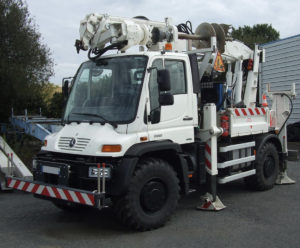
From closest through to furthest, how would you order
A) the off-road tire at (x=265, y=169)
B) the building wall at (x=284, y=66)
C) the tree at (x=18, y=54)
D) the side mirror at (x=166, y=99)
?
the side mirror at (x=166, y=99)
the off-road tire at (x=265, y=169)
the tree at (x=18, y=54)
the building wall at (x=284, y=66)

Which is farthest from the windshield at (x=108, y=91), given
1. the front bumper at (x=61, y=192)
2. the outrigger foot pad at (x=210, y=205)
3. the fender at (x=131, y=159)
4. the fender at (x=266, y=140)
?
the fender at (x=266, y=140)

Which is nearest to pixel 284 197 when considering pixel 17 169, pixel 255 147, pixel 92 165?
pixel 255 147

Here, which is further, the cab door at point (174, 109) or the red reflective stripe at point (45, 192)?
the cab door at point (174, 109)

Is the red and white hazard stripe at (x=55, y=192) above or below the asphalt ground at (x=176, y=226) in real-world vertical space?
above

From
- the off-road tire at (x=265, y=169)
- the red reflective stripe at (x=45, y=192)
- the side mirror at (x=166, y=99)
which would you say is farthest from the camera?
the off-road tire at (x=265, y=169)

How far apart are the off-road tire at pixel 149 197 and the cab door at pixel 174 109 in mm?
457

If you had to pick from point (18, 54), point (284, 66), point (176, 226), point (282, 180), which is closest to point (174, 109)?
point (176, 226)

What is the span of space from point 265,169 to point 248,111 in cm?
127

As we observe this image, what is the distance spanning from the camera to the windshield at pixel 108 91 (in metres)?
5.44

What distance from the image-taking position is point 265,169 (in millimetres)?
7848

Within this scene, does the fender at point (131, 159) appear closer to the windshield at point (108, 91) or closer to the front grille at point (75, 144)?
the windshield at point (108, 91)

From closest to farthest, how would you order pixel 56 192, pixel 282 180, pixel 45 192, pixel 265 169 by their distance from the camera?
pixel 56 192
pixel 45 192
pixel 265 169
pixel 282 180

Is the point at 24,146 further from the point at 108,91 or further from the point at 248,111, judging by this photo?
the point at 248,111

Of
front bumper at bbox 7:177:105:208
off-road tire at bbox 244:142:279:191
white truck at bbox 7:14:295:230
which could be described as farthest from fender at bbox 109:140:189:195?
off-road tire at bbox 244:142:279:191
